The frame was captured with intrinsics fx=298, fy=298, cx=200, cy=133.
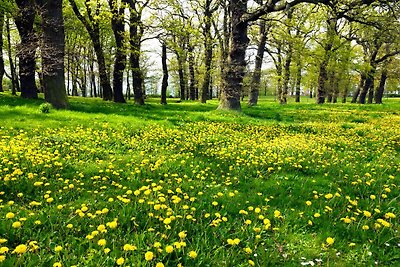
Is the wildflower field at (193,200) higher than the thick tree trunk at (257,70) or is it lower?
lower

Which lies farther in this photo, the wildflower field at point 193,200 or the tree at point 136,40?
the tree at point 136,40

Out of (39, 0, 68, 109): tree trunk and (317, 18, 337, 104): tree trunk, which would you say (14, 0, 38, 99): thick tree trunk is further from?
(317, 18, 337, 104): tree trunk

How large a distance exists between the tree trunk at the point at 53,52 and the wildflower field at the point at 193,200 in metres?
4.39

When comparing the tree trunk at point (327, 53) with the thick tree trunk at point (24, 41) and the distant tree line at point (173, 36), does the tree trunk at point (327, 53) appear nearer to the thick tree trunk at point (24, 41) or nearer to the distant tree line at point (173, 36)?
the distant tree line at point (173, 36)

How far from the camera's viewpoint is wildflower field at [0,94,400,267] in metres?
3.31

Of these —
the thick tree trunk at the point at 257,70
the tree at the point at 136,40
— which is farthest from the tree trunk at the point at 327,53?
the tree at the point at 136,40

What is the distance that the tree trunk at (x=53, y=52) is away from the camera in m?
13.5

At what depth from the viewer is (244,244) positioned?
11.9 feet

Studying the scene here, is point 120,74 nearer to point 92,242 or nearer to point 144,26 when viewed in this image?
point 144,26

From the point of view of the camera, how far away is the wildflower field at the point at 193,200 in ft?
10.9

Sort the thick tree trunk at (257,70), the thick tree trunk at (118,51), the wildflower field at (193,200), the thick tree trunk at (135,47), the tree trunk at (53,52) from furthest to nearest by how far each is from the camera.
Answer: the thick tree trunk at (257,70) → the thick tree trunk at (118,51) → the thick tree trunk at (135,47) → the tree trunk at (53,52) → the wildflower field at (193,200)

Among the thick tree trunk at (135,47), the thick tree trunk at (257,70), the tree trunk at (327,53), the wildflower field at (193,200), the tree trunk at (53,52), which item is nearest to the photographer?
the wildflower field at (193,200)

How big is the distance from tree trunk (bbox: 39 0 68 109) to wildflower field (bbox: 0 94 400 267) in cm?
439

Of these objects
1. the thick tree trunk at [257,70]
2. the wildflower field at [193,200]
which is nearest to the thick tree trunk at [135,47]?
the thick tree trunk at [257,70]
